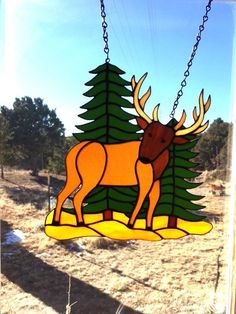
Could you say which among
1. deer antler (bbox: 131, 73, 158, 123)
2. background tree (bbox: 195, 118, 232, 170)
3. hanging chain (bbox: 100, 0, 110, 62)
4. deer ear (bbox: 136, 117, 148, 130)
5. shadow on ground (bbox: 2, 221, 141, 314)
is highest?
hanging chain (bbox: 100, 0, 110, 62)

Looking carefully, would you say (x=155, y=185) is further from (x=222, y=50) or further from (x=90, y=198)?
(x=222, y=50)

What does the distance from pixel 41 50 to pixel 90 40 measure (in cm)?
20

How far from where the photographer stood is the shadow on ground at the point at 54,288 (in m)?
1.51

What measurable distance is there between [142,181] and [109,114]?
0.94 ft

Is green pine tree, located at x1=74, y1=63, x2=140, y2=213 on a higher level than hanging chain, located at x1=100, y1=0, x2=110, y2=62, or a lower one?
lower

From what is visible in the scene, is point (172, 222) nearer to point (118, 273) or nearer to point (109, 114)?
point (118, 273)

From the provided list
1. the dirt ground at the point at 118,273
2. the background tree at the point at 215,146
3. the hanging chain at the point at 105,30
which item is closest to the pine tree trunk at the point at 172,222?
the dirt ground at the point at 118,273

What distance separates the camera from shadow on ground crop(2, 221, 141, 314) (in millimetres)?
1513

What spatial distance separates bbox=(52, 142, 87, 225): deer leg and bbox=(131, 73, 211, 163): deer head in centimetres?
23

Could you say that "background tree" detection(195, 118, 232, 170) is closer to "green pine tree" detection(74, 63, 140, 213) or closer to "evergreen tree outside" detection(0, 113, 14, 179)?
"green pine tree" detection(74, 63, 140, 213)

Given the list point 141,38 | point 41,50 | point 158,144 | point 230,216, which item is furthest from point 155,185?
point 41,50

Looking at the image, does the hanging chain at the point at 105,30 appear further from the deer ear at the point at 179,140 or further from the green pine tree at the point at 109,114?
the deer ear at the point at 179,140

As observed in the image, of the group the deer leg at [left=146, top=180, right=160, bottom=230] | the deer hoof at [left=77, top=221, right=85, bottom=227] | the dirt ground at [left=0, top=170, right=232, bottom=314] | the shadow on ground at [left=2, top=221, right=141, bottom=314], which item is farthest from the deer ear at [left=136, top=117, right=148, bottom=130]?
the shadow on ground at [left=2, top=221, right=141, bottom=314]

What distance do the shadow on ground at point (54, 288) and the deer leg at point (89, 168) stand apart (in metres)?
0.29
